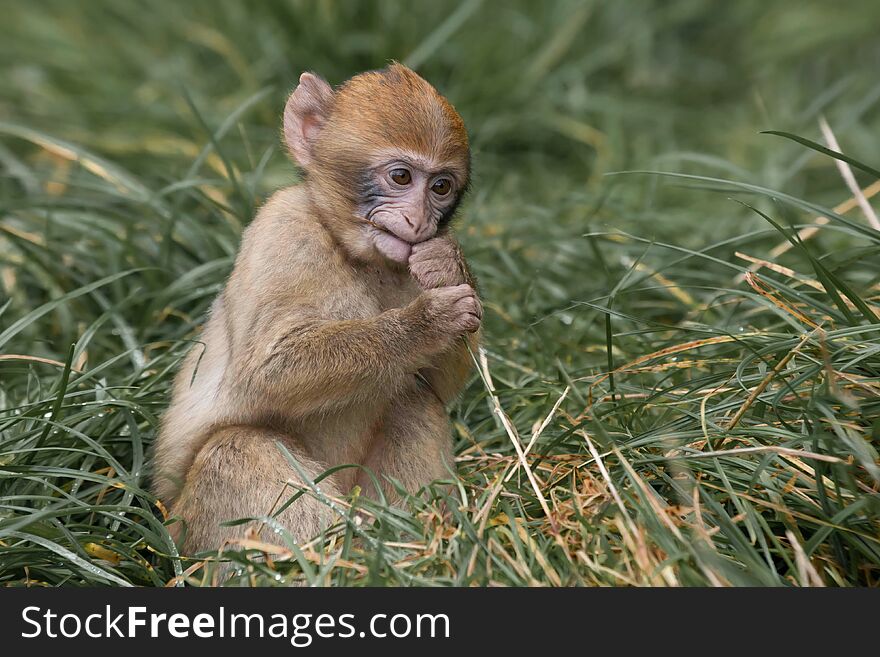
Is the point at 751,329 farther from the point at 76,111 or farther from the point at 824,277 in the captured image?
the point at 76,111

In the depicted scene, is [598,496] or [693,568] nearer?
[693,568]

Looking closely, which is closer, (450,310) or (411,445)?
(450,310)

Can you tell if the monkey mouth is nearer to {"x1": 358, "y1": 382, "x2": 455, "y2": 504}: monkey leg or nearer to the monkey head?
the monkey head

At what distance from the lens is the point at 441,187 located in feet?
16.2

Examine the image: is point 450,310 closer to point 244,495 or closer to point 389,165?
point 389,165

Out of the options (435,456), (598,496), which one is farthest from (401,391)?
(598,496)

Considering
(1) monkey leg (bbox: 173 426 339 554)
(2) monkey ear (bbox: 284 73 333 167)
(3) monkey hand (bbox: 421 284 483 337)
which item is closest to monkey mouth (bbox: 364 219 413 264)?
(3) monkey hand (bbox: 421 284 483 337)

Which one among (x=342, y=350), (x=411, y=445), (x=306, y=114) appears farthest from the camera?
(x=306, y=114)

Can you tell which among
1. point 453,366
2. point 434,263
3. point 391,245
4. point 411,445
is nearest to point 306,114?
point 391,245

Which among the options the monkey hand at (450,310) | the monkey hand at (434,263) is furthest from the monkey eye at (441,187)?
the monkey hand at (450,310)

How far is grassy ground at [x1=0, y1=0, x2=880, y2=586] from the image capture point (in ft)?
13.8

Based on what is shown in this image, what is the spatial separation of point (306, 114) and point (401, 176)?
25.6 inches

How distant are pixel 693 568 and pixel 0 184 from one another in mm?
5749

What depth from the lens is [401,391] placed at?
509cm
